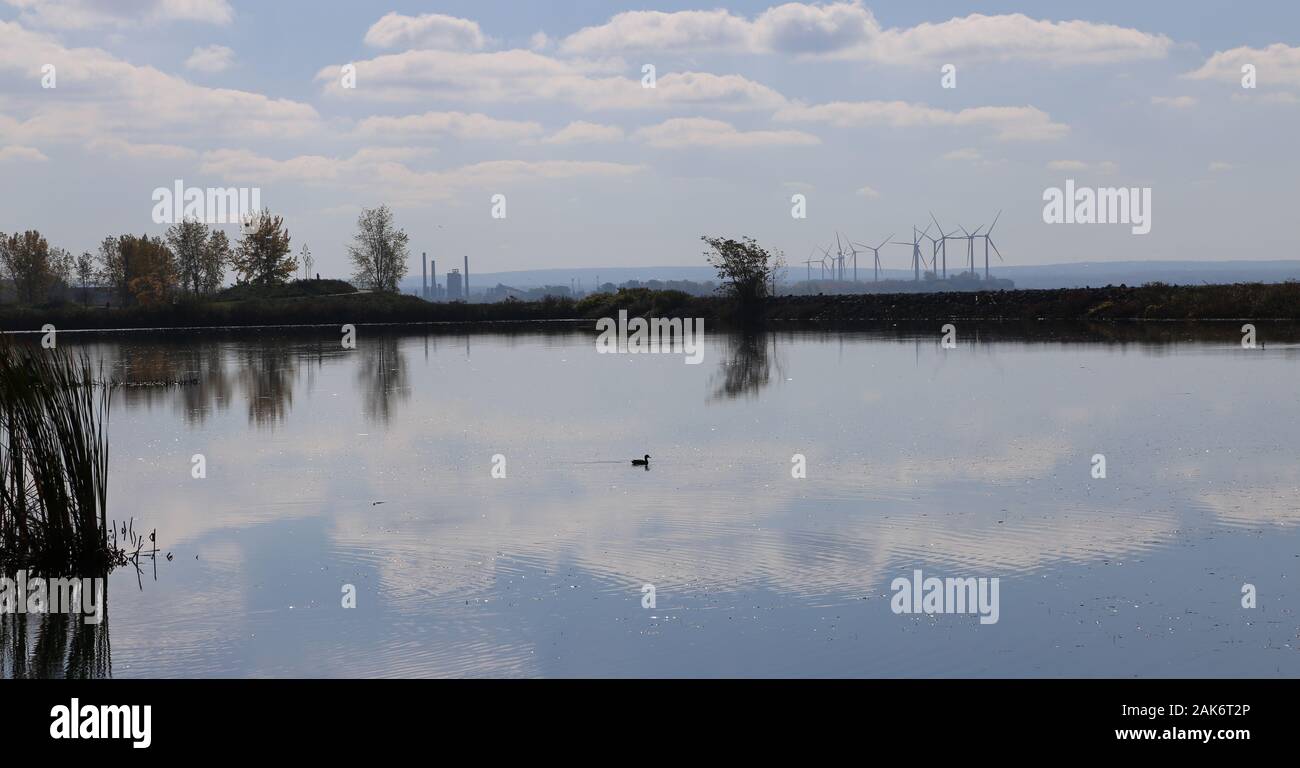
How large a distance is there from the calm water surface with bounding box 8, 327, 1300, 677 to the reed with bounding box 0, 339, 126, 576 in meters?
0.66

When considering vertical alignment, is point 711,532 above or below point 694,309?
below

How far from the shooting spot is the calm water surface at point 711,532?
36.6 ft

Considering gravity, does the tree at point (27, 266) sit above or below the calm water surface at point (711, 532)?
above

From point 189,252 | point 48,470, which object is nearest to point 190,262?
point 189,252

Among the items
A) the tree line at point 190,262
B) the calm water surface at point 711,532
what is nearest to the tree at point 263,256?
the tree line at point 190,262

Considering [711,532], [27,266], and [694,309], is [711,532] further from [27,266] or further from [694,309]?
[27,266]

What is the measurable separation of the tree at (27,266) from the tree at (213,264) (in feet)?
53.9

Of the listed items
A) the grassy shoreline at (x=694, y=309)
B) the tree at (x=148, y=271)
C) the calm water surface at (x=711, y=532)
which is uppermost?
the tree at (x=148, y=271)

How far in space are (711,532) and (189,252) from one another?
112m

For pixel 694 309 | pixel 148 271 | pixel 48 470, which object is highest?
pixel 148 271

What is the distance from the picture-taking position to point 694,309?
3782 inches

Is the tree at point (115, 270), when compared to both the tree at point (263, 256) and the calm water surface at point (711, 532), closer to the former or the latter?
the tree at point (263, 256)

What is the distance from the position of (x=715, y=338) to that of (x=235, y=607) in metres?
55.7

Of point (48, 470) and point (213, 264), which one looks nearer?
point (48, 470)
